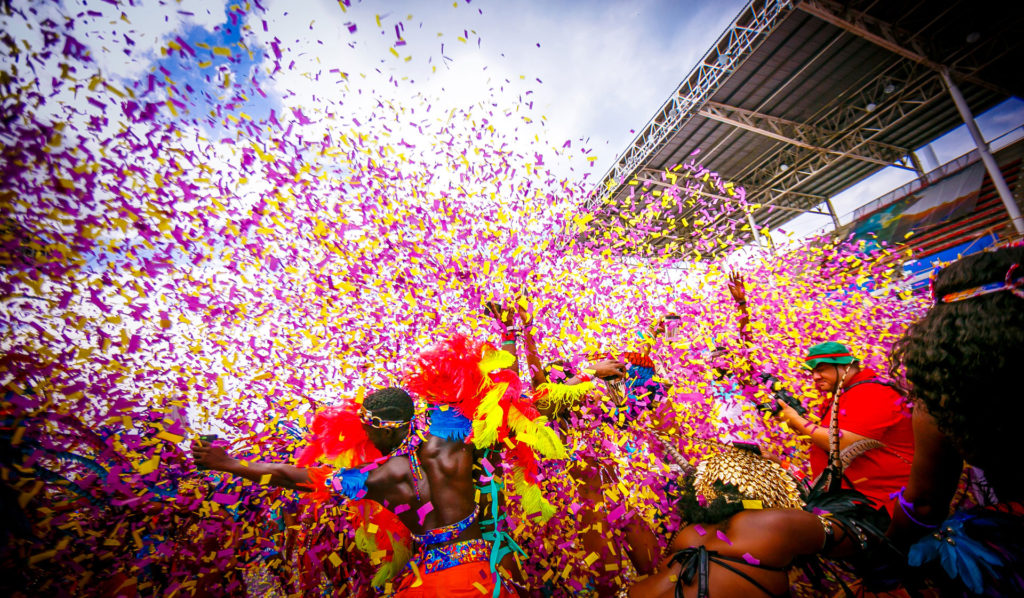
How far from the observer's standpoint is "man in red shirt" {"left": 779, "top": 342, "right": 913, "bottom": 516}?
87.7 inches

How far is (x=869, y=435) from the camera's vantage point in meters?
2.33

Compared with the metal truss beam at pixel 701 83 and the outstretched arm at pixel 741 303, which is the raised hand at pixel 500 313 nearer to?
the outstretched arm at pixel 741 303

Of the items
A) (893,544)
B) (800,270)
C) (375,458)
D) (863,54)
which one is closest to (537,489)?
(375,458)

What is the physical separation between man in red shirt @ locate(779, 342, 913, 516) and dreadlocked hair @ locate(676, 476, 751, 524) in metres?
0.96

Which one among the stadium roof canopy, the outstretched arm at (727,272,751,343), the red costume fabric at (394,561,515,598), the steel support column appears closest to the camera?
the red costume fabric at (394,561,515,598)

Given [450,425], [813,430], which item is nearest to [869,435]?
[813,430]

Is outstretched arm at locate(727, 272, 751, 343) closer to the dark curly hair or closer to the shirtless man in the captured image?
the dark curly hair

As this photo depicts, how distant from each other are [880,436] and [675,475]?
4.55 ft

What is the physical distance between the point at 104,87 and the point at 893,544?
4.72 m

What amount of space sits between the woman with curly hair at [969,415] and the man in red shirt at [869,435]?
432mm

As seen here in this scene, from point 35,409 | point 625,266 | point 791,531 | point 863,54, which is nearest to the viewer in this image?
point 35,409

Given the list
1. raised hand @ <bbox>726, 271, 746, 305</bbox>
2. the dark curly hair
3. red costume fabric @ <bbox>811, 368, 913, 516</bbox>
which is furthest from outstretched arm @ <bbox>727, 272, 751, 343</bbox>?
the dark curly hair

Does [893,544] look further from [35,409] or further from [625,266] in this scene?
[35,409]

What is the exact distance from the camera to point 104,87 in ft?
6.15
